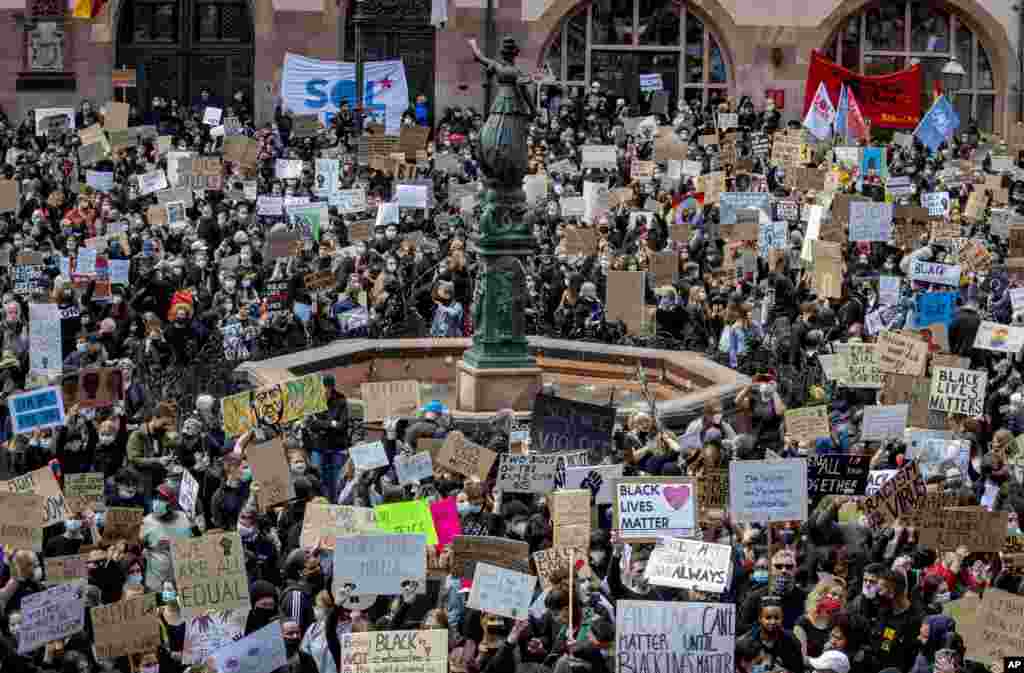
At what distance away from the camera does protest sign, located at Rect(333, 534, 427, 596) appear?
487 inches

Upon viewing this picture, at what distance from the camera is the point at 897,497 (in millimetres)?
14000

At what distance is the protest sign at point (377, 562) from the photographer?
12.4 metres

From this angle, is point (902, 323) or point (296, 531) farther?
point (902, 323)

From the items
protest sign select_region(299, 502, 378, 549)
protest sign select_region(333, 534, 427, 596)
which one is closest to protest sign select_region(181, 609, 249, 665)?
protest sign select_region(333, 534, 427, 596)

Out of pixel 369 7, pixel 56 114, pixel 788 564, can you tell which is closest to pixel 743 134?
pixel 369 7

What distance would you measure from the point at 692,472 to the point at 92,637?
4820 millimetres

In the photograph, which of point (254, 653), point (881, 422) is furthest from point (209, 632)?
point (881, 422)

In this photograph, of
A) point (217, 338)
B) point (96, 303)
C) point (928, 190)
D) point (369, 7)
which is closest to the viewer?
point (217, 338)

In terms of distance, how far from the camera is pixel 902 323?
21.3 m

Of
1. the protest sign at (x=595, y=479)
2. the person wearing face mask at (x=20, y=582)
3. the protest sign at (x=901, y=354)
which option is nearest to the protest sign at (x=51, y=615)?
the person wearing face mask at (x=20, y=582)

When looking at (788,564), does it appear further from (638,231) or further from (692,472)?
(638,231)

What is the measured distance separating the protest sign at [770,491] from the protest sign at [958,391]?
3.59 m

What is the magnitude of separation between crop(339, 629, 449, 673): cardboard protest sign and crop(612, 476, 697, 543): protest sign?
2.38 m

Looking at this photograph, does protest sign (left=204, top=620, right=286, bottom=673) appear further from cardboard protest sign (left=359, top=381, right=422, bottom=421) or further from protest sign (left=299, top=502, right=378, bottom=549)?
cardboard protest sign (left=359, top=381, right=422, bottom=421)
